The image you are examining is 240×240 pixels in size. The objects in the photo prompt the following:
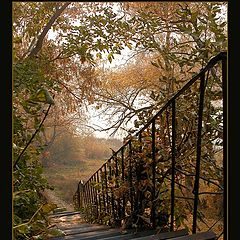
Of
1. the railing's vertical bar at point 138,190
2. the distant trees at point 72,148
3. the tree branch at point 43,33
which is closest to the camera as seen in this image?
the railing's vertical bar at point 138,190

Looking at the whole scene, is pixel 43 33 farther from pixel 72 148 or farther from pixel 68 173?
pixel 68 173

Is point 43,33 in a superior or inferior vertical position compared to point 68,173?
superior

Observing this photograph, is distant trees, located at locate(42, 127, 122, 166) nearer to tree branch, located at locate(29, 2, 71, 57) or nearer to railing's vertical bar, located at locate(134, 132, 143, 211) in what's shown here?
tree branch, located at locate(29, 2, 71, 57)

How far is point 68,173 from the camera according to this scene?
611 centimetres

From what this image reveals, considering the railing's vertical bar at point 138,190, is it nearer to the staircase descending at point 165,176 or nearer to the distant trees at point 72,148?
the staircase descending at point 165,176

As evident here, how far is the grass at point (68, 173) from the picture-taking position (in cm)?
523

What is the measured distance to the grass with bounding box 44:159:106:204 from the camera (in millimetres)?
→ 5230

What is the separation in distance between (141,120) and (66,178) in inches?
156

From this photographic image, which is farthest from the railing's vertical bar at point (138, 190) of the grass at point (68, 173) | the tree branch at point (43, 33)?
the grass at point (68, 173)

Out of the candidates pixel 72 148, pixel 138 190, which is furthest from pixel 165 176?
pixel 72 148

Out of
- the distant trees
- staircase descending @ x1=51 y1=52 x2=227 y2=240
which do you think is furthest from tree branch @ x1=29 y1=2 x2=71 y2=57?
the distant trees
